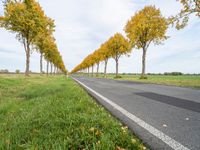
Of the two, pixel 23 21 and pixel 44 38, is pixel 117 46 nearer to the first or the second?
pixel 44 38

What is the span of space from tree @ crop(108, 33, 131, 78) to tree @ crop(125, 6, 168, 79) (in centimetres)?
1120

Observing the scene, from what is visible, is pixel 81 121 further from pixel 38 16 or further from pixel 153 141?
pixel 38 16

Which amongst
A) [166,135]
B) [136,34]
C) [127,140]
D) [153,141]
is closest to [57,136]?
[127,140]

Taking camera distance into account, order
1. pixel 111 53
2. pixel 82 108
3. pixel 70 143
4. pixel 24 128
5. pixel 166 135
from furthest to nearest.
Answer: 1. pixel 111 53
2. pixel 82 108
3. pixel 24 128
4. pixel 166 135
5. pixel 70 143

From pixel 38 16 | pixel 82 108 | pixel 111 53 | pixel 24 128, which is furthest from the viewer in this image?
pixel 111 53

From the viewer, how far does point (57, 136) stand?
2922 millimetres

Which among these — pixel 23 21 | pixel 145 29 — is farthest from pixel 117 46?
pixel 23 21

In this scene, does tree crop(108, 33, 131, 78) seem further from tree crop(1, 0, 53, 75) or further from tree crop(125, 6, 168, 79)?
tree crop(1, 0, 53, 75)

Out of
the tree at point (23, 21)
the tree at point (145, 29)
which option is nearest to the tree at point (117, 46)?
the tree at point (145, 29)

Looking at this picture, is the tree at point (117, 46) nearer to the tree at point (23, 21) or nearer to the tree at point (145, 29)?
the tree at point (145, 29)

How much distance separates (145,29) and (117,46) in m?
13.8

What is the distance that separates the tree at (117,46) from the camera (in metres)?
42.2

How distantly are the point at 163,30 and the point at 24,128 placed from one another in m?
28.9

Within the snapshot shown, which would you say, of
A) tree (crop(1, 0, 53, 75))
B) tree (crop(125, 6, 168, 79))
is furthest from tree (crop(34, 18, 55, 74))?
tree (crop(125, 6, 168, 79))
